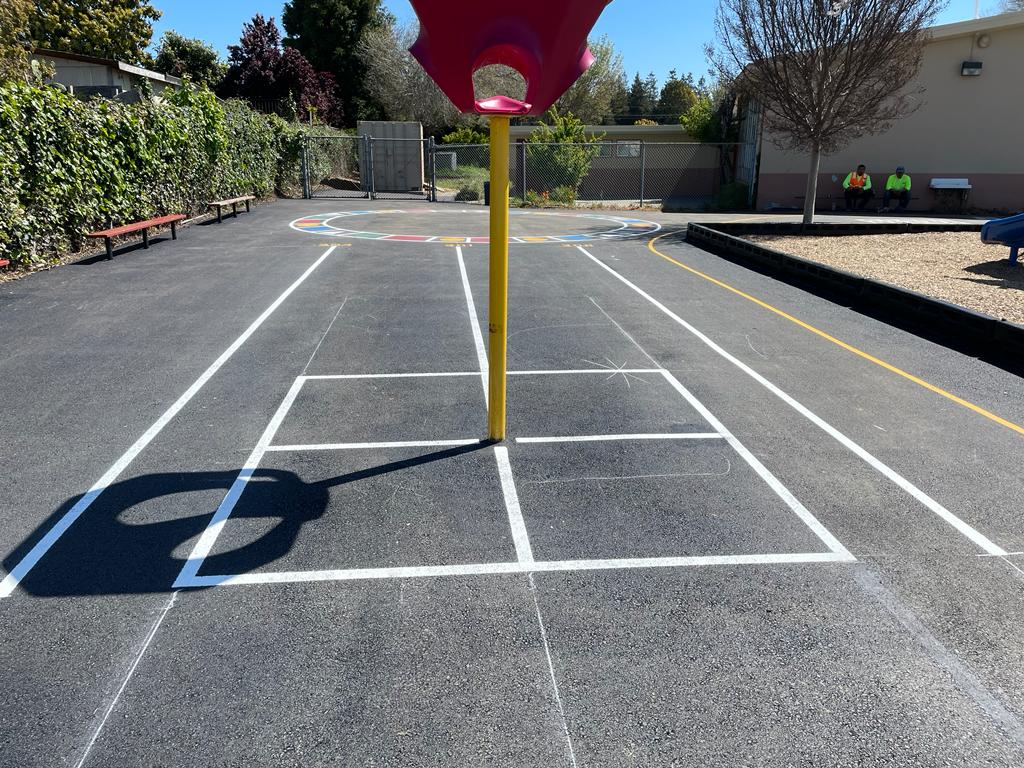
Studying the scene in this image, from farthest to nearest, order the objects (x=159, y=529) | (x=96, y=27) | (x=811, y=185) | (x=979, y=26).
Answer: (x=96, y=27)
(x=979, y=26)
(x=811, y=185)
(x=159, y=529)

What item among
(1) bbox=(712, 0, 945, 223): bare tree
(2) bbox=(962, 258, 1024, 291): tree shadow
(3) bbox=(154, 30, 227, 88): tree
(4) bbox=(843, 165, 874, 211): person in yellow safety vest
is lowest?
(2) bbox=(962, 258, 1024, 291): tree shadow

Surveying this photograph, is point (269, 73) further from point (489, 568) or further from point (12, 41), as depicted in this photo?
point (489, 568)

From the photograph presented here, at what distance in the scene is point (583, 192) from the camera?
3616 cm

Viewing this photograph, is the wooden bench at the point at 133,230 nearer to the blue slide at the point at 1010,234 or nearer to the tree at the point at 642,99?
the blue slide at the point at 1010,234

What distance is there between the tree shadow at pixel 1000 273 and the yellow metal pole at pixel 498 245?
10.8m

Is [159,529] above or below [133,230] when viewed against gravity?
below

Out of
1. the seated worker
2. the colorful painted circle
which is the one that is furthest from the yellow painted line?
the seated worker

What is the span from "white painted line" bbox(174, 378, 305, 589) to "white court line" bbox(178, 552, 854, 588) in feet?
0.36

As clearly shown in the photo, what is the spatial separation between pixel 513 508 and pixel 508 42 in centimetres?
303

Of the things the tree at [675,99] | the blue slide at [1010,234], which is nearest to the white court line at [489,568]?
the blue slide at [1010,234]

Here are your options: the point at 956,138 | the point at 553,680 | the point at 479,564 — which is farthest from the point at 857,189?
the point at 553,680

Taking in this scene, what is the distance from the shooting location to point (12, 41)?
25344 millimetres

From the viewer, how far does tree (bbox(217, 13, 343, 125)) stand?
3844 cm

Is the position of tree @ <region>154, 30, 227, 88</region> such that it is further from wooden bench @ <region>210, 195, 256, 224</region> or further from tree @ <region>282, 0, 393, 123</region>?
wooden bench @ <region>210, 195, 256, 224</region>
